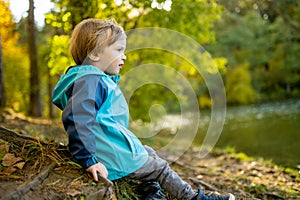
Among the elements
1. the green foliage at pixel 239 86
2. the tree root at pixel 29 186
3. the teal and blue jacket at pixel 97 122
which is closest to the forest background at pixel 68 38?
the teal and blue jacket at pixel 97 122

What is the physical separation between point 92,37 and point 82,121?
71cm

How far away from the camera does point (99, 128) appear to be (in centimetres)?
257

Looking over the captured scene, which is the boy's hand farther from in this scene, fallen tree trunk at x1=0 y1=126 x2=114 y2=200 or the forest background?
the forest background

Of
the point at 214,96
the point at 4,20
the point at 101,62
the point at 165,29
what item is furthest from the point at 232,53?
the point at 101,62

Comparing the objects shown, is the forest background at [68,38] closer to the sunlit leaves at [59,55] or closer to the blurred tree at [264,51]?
the sunlit leaves at [59,55]

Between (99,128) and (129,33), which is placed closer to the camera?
(99,128)

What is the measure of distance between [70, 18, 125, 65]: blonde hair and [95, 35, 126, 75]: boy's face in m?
0.04

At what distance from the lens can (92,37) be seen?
2.72m

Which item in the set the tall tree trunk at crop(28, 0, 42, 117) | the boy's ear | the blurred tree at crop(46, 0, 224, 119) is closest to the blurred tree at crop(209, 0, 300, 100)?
the tall tree trunk at crop(28, 0, 42, 117)

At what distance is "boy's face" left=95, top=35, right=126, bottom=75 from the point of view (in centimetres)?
278

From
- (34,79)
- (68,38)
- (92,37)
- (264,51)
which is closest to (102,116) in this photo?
(92,37)

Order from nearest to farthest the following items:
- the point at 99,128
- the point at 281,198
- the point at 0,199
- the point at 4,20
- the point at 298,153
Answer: the point at 0,199
the point at 99,128
the point at 281,198
the point at 4,20
the point at 298,153

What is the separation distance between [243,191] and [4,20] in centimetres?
527

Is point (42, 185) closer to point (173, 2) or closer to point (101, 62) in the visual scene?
point (101, 62)
